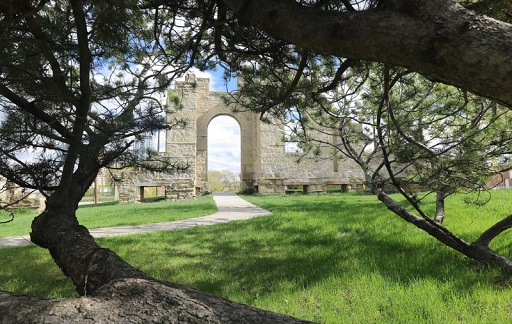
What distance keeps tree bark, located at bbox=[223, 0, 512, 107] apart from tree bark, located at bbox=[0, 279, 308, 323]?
0.74m

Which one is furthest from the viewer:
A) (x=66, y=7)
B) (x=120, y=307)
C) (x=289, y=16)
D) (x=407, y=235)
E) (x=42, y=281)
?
(x=407, y=235)

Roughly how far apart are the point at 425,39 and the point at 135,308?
101 centimetres

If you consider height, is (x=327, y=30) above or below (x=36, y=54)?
below

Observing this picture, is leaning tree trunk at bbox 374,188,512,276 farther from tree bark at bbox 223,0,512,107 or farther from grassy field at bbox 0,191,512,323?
tree bark at bbox 223,0,512,107

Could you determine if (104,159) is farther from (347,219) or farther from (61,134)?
(347,219)

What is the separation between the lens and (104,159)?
2416 millimetres

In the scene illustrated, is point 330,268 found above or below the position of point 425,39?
below

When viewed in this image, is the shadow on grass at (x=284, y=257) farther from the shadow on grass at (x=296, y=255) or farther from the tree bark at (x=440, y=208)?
the tree bark at (x=440, y=208)

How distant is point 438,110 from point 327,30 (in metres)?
2.44

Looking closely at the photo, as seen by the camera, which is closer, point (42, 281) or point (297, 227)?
point (42, 281)

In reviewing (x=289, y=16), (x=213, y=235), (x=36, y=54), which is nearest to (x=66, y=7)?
(x=36, y=54)

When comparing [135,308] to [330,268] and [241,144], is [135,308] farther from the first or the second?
[241,144]

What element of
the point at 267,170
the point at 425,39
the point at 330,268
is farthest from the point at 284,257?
the point at 267,170

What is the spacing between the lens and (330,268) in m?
2.77
